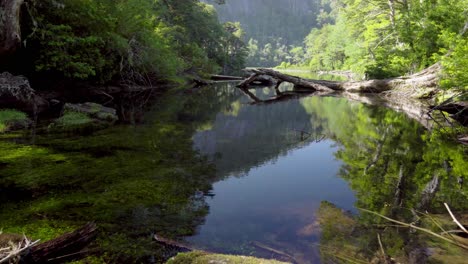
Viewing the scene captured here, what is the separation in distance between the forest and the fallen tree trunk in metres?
0.20

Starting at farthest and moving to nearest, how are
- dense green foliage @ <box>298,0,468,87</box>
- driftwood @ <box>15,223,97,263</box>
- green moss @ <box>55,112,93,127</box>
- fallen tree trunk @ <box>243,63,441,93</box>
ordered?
fallen tree trunk @ <box>243,63,441,93</box>, dense green foliage @ <box>298,0,468,87</box>, green moss @ <box>55,112,93,127</box>, driftwood @ <box>15,223,97,263</box>

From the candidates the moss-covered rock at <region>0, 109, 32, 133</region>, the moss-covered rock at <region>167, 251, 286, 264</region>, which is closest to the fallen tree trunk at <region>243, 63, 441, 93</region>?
the moss-covered rock at <region>167, 251, 286, 264</region>

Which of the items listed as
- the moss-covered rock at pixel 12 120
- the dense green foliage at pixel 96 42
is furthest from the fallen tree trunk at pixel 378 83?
the moss-covered rock at pixel 12 120

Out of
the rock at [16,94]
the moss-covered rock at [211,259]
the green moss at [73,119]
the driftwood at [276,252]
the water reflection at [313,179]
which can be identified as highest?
the rock at [16,94]

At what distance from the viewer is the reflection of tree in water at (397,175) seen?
15.8 ft

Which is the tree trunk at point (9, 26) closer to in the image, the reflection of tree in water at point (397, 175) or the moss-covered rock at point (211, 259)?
the reflection of tree in water at point (397, 175)

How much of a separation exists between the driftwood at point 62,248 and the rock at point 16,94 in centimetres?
1275

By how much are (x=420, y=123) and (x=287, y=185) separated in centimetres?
1007

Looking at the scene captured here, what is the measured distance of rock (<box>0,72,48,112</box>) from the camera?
46.1 ft

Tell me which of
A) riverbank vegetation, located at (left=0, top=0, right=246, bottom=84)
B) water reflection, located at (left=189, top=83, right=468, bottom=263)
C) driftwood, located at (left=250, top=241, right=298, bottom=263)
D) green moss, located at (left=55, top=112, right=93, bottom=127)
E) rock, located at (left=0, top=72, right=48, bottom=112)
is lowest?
driftwood, located at (left=250, top=241, right=298, bottom=263)

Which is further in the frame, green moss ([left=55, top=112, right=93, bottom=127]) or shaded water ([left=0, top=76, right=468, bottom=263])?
green moss ([left=55, top=112, right=93, bottom=127])

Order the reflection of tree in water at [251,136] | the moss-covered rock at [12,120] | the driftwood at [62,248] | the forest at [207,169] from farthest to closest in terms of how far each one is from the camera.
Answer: the moss-covered rock at [12,120] → the reflection of tree in water at [251,136] → the forest at [207,169] → the driftwood at [62,248]

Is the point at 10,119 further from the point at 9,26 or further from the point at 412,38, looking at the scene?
the point at 412,38

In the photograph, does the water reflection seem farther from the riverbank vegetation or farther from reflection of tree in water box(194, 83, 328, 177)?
the riverbank vegetation
